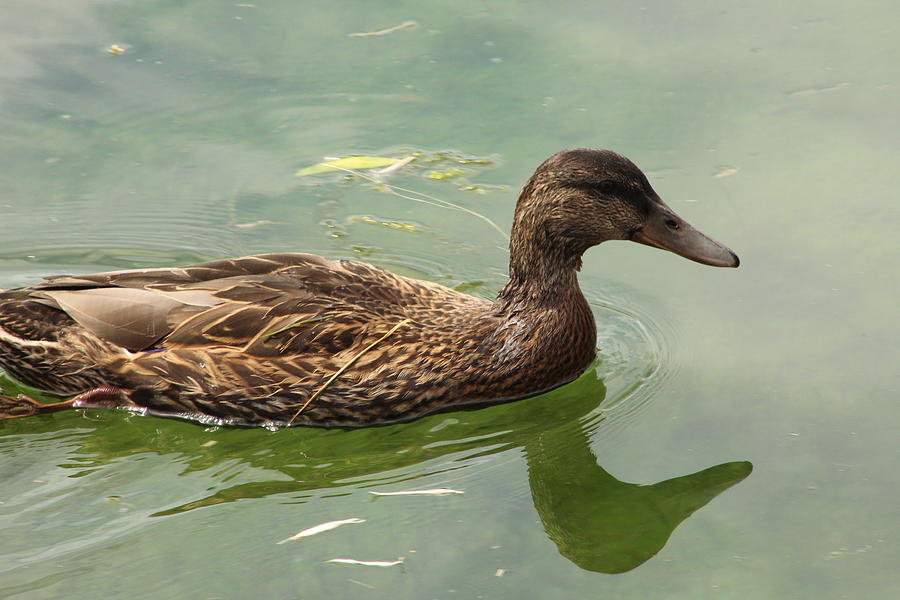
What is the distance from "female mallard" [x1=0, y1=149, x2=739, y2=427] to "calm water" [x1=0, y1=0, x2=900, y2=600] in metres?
0.17

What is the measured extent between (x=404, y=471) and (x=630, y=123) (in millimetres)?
3815

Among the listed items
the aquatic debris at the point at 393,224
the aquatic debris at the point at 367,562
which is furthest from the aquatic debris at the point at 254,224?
the aquatic debris at the point at 367,562

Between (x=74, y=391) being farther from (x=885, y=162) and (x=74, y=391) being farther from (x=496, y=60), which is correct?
(x=885, y=162)

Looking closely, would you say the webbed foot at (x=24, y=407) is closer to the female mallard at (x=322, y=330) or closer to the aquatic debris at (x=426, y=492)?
the female mallard at (x=322, y=330)

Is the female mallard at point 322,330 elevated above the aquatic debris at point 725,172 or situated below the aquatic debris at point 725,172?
below

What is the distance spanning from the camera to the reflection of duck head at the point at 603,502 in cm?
595

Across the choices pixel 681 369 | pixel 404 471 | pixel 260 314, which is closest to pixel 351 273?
pixel 260 314

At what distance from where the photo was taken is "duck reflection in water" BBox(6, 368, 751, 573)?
6121 mm

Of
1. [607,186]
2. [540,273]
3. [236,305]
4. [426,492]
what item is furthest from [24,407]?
[607,186]

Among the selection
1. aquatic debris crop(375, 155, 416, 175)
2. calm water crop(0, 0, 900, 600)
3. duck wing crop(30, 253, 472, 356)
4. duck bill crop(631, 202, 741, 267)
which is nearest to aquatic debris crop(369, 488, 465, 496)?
calm water crop(0, 0, 900, 600)

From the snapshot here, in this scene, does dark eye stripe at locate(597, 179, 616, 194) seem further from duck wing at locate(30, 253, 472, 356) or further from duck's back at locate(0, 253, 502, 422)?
duck wing at locate(30, 253, 472, 356)

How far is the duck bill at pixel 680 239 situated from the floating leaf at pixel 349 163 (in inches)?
96.6

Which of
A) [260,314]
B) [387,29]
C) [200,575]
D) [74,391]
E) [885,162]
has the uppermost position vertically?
[387,29]

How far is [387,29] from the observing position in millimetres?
10289
